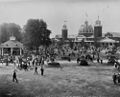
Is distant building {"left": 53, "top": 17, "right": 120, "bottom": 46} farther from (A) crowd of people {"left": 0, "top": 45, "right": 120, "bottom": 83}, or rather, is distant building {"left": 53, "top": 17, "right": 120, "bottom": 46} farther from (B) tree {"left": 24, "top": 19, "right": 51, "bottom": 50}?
(B) tree {"left": 24, "top": 19, "right": 51, "bottom": 50}

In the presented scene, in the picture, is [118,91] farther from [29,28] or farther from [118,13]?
[29,28]

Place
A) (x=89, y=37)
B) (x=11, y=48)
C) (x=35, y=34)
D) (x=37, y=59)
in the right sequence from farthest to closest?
(x=89, y=37) < (x=11, y=48) < (x=35, y=34) < (x=37, y=59)

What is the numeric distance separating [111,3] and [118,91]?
23.0 feet

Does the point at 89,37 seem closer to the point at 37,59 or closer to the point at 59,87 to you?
the point at 37,59

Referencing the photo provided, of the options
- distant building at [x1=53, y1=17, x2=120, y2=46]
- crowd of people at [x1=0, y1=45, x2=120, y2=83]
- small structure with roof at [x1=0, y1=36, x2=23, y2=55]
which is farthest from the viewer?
distant building at [x1=53, y1=17, x2=120, y2=46]

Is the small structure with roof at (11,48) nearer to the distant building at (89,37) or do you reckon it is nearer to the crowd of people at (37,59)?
the crowd of people at (37,59)

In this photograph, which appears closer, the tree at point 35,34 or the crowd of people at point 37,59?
the crowd of people at point 37,59

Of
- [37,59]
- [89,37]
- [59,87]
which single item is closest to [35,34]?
[37,59]

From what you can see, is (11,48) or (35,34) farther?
(11,48)

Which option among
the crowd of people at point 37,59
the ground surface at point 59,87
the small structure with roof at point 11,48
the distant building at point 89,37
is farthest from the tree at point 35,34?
the distant building at point 89,37

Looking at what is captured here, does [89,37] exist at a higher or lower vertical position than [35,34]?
higher

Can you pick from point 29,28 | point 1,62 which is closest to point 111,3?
point 1,62

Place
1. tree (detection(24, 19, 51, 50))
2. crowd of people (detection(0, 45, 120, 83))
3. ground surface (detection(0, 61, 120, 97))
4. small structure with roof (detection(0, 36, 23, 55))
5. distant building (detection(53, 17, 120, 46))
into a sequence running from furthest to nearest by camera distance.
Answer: distant building (detection(53, 17, 120, 46)), small structure with roof (detection(0, 36, 23, 55)), tree (detection(24, 19, 51, 50)), crowd of people (detection(0, 45, 120, 83)), ground surface (detection(0, 61, 120, 97))

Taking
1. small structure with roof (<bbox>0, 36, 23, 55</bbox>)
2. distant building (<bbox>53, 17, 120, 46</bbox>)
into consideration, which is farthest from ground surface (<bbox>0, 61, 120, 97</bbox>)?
distant building (<bbox>53, 17, 120, 46</bbox>)
